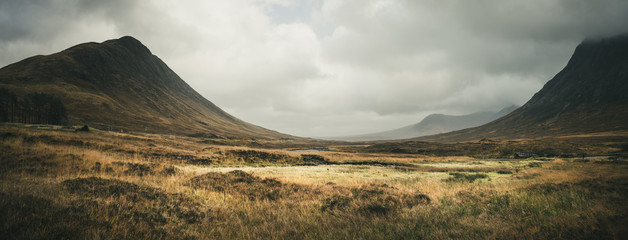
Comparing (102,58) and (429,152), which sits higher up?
(102,58)

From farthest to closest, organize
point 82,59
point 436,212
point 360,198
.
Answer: point 82,59 < point 360,198 < point 436,212

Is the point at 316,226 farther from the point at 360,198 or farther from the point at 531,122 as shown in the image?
the point at 531,122

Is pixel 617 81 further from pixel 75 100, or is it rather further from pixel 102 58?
pixel 102 58

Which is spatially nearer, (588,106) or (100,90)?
(100,90)

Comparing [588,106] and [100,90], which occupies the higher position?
[100,90]

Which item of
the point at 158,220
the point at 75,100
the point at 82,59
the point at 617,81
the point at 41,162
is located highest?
the point at 82,59

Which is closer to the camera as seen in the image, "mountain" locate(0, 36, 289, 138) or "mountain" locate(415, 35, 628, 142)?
"mountain" locate(0, 36, 289, 138)

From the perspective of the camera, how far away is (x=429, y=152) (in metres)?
72.8

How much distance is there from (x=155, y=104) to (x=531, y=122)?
29381 centimetres

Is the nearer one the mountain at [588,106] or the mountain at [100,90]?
the mountain at [100,90]

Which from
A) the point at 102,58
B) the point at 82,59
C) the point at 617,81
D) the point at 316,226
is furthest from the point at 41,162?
the point at 617,81

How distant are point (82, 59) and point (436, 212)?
23428cm

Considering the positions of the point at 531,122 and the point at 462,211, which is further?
the point at 531,122

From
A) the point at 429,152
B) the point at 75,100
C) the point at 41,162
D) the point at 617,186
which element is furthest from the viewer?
the point at 75,100
